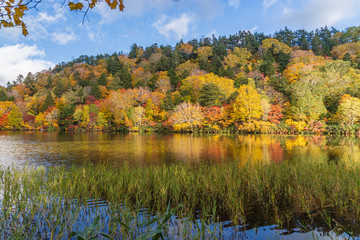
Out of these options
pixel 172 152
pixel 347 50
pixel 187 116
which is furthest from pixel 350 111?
pixel 347 50

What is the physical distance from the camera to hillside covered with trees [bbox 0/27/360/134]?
1101 inches

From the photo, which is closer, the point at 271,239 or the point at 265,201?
the point at 271,239

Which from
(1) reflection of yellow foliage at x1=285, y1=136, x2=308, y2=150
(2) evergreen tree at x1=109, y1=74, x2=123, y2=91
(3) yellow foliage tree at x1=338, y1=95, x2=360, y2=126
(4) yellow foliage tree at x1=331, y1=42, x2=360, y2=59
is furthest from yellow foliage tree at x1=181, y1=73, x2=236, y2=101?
(4) yellow foliage tree at x1=331, y1=42, x2=360, y2=59

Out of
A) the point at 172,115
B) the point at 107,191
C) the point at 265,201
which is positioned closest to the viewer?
the point at 265,201

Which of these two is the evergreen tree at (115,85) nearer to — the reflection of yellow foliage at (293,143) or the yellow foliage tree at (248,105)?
the yellow foliage tree at (248,105)

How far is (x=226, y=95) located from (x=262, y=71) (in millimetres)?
13680

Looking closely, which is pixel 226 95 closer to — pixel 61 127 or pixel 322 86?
pixel 322 86

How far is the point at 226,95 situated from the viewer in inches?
1389

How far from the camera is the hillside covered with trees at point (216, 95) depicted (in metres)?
28.0

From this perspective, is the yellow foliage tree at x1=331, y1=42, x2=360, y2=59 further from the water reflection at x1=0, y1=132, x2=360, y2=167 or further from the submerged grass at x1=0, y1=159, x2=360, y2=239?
the submerged grass at x1=0, y1=159, x2=360, y2=239

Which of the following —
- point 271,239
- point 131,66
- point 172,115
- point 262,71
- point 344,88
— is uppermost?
point 131,66

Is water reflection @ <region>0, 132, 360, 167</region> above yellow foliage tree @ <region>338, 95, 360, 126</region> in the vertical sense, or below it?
below

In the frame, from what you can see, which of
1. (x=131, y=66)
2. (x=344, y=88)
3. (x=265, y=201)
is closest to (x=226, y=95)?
(x=344, y=88)

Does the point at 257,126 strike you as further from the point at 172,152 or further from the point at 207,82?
the point at 172,152
